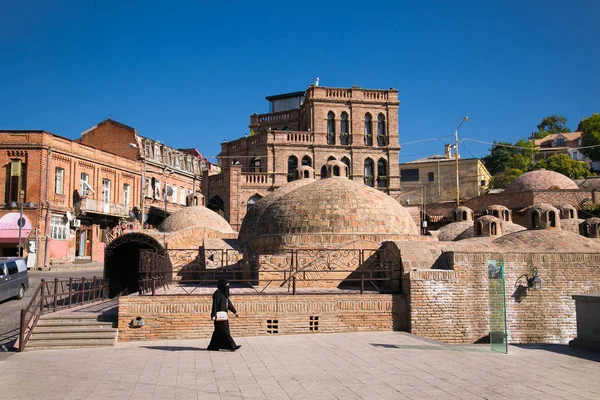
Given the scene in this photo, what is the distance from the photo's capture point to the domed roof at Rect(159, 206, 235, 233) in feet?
96.6

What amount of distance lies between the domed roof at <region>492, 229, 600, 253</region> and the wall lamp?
411cm

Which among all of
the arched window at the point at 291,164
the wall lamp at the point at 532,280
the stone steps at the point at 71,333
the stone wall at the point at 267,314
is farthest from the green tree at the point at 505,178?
the stone steps at the point at 71,333

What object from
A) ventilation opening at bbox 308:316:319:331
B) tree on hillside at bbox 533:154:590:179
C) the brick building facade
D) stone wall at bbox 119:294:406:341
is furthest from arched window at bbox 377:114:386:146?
ventilation opening at bbox 308:316:319:331

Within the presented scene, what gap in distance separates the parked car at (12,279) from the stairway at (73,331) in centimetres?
571

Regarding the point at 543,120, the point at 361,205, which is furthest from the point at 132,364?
the point at 543,120

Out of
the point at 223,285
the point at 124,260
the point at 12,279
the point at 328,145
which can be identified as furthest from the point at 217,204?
the point at 223,285

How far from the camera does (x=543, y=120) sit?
90.3 meters

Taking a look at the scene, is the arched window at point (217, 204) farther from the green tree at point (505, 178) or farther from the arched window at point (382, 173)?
the green tree at point (505, 178)

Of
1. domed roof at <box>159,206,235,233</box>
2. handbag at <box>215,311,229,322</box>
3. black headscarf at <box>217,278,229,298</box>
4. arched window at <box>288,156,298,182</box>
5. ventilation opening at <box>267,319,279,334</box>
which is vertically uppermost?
arched window at <box>288,156,298,182</box>

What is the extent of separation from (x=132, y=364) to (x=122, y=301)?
10.6 ft

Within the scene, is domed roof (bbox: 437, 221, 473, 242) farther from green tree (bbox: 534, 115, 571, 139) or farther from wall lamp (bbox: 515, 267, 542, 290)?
green tree (bbox: 534, 115, 571, 139)

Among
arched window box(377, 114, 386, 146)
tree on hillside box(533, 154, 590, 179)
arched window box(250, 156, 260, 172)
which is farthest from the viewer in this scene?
tree on hillside box(533, 154, 590, 179)

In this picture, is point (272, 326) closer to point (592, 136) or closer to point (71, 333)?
point (71, 333)

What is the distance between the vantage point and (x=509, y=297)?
15391 millimetres
